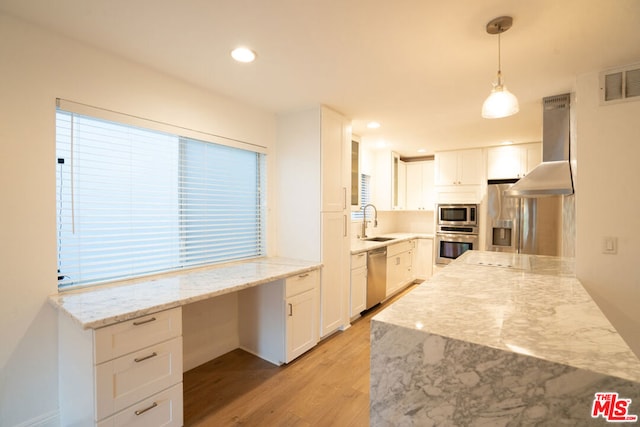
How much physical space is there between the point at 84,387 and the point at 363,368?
196cm

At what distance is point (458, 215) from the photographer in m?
4.88

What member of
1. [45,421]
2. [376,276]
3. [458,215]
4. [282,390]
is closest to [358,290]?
[376,276]

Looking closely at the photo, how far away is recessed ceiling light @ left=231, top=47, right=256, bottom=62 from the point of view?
74.4 inches

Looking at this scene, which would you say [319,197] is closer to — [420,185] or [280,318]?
[280,318]

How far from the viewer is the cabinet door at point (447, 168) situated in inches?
197

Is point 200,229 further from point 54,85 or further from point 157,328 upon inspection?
point 54,85

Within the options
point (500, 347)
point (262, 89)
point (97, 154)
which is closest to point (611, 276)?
point (500, 347)

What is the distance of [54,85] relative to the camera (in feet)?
5.73

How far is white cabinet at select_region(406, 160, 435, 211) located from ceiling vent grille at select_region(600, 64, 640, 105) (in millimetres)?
3339

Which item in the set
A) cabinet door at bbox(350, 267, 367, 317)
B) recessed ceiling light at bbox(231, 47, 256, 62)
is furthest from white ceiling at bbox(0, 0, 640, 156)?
cabinet door at bbox(350, 267, 367, 317)

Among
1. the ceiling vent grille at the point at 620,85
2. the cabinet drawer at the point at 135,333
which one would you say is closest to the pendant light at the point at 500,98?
the ceiling vent grille at the point at 620,85

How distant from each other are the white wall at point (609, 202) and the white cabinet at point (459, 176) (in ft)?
8.67

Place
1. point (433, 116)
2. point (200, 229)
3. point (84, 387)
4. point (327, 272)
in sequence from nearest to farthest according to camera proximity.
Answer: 1. point (84, 387)
2. point (200, 229)
3. point (327, 272)
4. point (433, 116)

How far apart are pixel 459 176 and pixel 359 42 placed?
3836 mm
